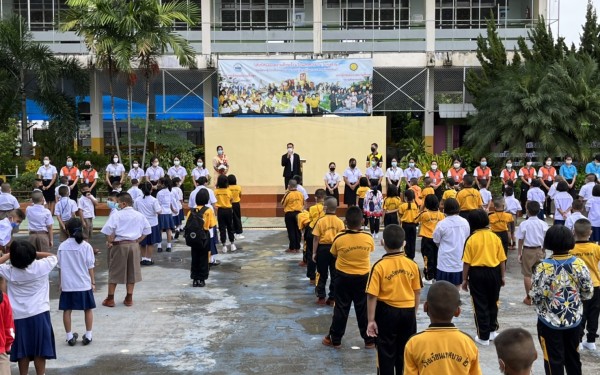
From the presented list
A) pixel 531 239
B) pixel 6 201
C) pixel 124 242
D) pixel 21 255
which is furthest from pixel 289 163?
pixel 21 255

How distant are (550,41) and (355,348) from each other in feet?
64.3

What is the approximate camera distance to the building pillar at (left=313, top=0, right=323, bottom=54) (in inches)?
1079

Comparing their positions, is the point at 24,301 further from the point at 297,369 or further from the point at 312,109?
the point at 312,109

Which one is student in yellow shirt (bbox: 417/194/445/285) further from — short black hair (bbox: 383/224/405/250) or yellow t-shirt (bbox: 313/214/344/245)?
short black hair (bbox: 383/224/405/250)

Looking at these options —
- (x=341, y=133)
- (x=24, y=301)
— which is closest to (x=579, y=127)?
(x=341, y=133)

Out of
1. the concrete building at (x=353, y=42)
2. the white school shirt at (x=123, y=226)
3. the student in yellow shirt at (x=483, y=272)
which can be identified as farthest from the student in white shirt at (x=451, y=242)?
the concrete building at (x=353, y=42)

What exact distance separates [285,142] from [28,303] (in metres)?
16.7

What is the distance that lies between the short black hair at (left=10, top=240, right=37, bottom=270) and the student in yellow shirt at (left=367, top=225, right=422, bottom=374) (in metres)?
3.20

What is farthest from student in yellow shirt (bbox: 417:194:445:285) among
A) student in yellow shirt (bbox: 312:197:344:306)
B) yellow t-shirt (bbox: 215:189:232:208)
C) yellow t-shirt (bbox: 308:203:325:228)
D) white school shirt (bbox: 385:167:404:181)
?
white school shirt (bbox: 385:167:404:181)

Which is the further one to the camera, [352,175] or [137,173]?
[137,173]

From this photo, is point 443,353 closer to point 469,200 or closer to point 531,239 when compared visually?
point 531,239

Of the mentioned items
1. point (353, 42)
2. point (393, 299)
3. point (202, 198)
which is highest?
point (353, 42)

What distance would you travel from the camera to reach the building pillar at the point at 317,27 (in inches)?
1079

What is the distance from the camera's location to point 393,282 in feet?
20.8
